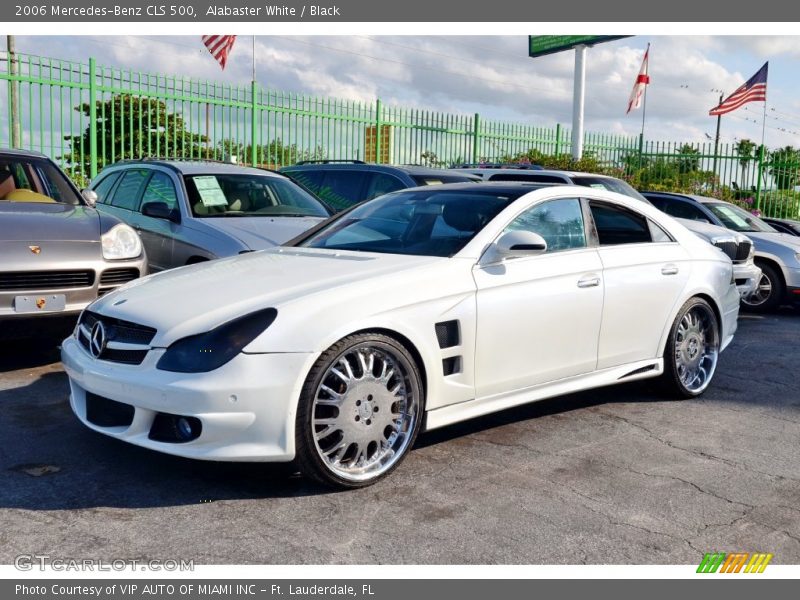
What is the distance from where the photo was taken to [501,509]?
3.76 metres

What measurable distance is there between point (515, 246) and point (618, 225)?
131cm

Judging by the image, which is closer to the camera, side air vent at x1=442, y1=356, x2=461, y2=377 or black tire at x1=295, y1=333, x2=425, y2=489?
black tire at x1=295, y1=333, x2=425, y2=489

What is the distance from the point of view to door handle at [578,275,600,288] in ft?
16.3

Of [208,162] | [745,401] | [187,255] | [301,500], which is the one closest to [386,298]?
[301,500]

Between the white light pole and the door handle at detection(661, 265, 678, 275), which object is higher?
the white light pole

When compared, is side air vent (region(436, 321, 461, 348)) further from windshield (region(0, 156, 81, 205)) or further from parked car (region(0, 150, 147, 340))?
windshield (region(0, 156, 81, 205))

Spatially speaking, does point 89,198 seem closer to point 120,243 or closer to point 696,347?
point 120,243

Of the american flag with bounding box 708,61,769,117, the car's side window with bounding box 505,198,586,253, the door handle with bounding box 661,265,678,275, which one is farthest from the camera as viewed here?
the american flag with bounding box 708,61,769,117

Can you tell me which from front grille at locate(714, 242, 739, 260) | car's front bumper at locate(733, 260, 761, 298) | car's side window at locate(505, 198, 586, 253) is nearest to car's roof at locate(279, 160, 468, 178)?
front grille at locate(714, 242, 739, 260)

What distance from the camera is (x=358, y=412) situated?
3979 mm

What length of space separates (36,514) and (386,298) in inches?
70.0

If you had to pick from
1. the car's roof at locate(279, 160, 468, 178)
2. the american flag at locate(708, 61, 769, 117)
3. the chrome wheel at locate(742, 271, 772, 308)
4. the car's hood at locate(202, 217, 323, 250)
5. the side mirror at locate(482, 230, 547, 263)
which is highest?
the american flag at locate(708, 61, 769, 117)

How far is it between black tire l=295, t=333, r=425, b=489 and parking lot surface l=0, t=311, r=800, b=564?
0.41 ft

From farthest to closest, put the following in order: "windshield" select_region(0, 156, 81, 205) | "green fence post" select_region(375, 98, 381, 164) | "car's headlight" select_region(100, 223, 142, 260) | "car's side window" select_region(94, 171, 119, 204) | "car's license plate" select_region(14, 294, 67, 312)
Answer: "green fence post" select_region(375, 98, 381, 164)
"car's side window" select_region(94, 171, 119, 204)
"windshield" select_region(0, 156, 81, 205)
"car's headlight" select_region(100, 223, 142, 260)
"car's license plate" select_region(14, 294, 67, 312)
